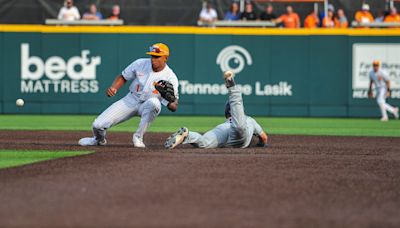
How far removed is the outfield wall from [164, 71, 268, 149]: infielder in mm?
12973

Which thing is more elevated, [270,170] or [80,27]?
[80,27]

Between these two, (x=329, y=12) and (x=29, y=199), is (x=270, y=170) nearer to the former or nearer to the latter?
(x=29, y=199)

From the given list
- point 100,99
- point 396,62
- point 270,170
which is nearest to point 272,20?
point 396,62

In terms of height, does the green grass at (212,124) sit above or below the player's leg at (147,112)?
below

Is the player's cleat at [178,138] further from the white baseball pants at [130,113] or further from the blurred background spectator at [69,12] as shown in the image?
the blurred background spectator at [69,12]

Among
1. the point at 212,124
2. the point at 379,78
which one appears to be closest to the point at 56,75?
the point at 212,124

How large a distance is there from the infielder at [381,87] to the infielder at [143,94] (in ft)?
41.8

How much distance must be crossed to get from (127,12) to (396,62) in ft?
Result: 27.1

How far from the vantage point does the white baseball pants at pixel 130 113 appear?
12.9 meters

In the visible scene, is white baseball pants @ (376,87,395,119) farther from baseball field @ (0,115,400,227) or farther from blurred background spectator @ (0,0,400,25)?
baseball field @ (0,115,400,227)

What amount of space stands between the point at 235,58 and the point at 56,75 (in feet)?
17.4

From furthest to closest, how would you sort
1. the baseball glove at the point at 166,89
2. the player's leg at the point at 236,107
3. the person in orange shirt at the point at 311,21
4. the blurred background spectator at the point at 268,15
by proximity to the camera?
1. the person in orange shirt at the point at 311,21
2. the blurred background spectator at the point at 268,15
3. the baseball glove at the point at 166,89
4. the player's leg at the point at 236,107

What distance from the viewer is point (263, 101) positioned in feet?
86.1

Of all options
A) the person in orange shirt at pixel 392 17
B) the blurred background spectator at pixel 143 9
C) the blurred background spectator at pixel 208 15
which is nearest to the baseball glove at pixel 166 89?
the blurred background spectator at pixel 208 15
